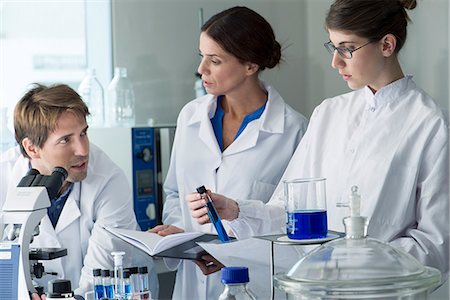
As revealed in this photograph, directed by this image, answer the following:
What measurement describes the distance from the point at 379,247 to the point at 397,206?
727 millimetres

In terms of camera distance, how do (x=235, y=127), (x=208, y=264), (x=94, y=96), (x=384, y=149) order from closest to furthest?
(x=208, y=264)
(x=384, y=149)
(x=235, y=127)
(x=94, y=96)

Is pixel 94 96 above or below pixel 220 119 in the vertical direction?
above

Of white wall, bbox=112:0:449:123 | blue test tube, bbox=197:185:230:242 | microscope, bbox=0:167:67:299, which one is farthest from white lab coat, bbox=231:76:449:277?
Answer: white wall, bbox=112:0:449:123

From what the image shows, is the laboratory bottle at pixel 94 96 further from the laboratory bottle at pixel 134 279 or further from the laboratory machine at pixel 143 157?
the laboratory bottle at pixel 134 279

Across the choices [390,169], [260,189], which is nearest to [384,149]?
[390,169]

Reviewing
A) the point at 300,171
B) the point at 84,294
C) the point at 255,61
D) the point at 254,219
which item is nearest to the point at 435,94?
the point at 255,61

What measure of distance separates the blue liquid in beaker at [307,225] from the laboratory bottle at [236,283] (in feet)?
0.48

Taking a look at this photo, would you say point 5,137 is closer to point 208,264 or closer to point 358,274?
point 208,264

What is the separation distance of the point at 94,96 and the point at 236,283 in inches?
87.8

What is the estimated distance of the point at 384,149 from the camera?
2098mm

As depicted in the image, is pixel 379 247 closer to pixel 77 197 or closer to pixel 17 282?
pixel 17 282

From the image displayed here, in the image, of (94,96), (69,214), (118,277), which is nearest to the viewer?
(118,277)

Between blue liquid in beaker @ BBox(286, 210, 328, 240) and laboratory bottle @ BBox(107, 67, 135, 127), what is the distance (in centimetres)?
210

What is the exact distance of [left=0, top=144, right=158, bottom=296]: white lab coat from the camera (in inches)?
91.5
